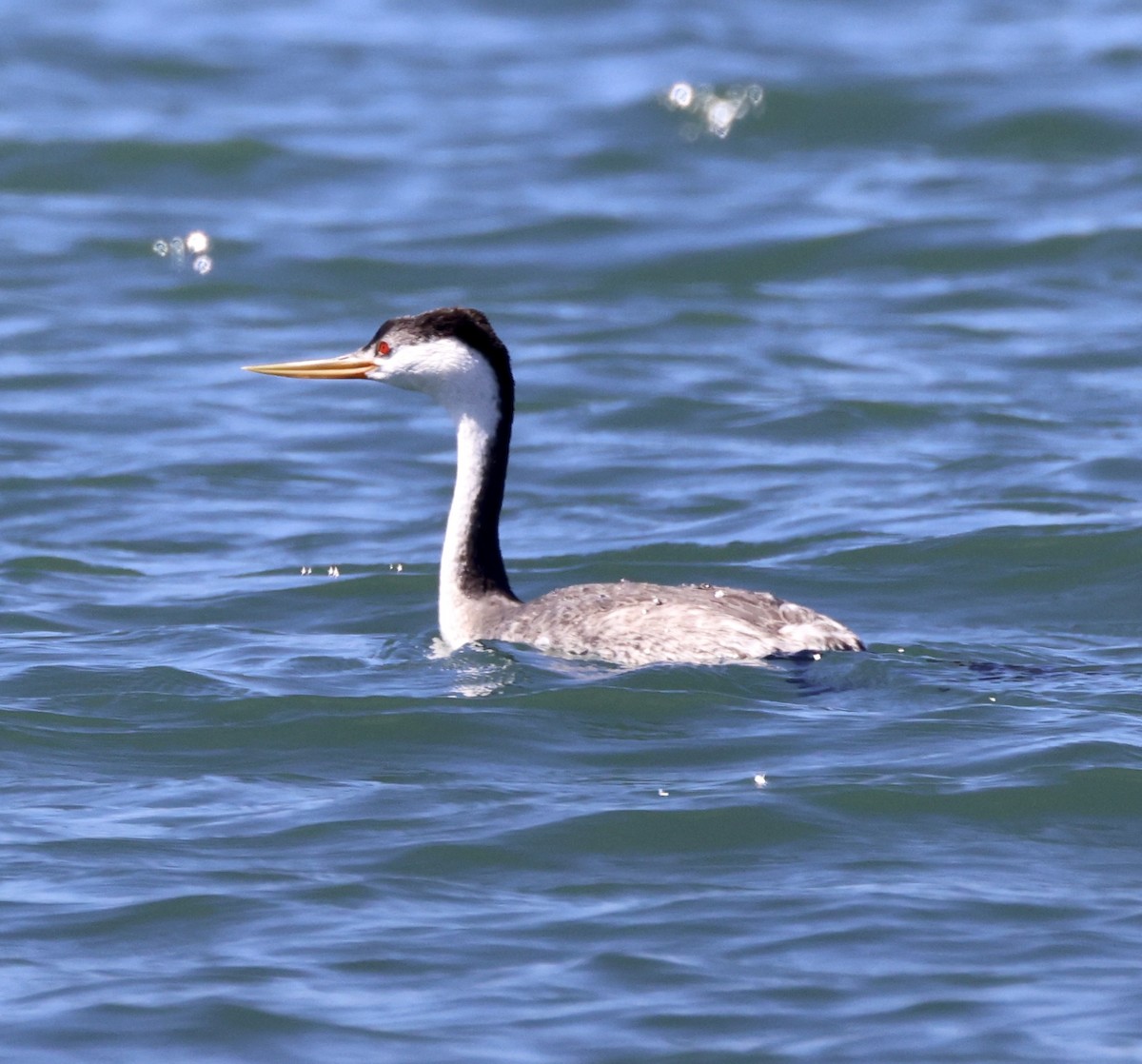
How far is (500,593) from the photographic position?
999 centimetres

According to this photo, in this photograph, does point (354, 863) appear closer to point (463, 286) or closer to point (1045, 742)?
point (1045, 742)

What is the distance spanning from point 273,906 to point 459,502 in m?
3.57

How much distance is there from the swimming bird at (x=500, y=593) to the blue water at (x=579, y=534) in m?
0.12

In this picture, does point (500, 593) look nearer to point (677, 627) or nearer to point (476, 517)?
point (476, 517)

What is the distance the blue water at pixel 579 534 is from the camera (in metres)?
6.47

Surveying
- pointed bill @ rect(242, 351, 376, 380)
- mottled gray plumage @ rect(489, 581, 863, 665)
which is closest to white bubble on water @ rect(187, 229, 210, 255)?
pointed bill @ rect(242, 351, 376, 380)

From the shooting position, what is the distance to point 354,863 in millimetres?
7211

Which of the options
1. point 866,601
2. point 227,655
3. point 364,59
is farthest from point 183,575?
point 364,59

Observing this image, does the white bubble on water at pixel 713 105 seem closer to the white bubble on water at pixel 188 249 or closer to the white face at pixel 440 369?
the white bubble on water at pixel 188 249

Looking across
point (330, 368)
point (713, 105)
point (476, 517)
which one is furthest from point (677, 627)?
point (713, 105)

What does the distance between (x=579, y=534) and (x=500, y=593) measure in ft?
8.33

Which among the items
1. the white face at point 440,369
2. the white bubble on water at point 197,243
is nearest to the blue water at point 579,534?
the white bubble on water at point 197,243

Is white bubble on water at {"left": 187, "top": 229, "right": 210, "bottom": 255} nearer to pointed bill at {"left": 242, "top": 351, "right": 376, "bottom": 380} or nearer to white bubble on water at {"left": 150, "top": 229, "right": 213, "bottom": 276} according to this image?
white bubble on water at {"left": 150, "top": 229, "right": 213, "bottom": 276}

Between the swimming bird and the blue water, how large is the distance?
12 centimetres
